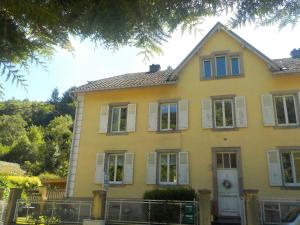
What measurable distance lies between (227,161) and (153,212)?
521 centimetres

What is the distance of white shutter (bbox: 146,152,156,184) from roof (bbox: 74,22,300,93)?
4037mm

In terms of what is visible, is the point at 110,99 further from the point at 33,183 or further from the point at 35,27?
the point at 35,27

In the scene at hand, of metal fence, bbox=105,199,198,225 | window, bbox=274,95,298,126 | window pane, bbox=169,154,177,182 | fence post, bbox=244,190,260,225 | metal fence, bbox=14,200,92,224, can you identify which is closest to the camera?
fence post, bbox=244,190,260,225

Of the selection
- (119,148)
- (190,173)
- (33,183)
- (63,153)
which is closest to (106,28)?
(190,173)

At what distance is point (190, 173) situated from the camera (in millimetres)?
16281

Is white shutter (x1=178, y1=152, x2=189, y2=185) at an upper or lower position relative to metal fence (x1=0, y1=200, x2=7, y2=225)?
upper

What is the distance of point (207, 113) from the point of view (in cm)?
1700

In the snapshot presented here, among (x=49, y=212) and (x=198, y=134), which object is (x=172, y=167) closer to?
(x=198, y=134)

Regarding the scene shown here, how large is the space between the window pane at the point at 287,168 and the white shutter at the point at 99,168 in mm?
9351

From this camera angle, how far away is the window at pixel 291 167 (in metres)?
15.0

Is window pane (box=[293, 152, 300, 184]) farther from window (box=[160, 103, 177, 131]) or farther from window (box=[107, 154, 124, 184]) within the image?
window (box=[107, 154, 124, 184])

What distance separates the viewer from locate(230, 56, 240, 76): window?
1730cm

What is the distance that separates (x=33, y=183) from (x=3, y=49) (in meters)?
30.9

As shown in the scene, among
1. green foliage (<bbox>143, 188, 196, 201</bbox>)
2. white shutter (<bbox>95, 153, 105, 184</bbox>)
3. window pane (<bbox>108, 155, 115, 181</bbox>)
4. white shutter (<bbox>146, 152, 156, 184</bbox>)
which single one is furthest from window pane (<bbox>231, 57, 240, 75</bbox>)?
white shutter (<bbox>95, 153, 105, 184</bbox>)
